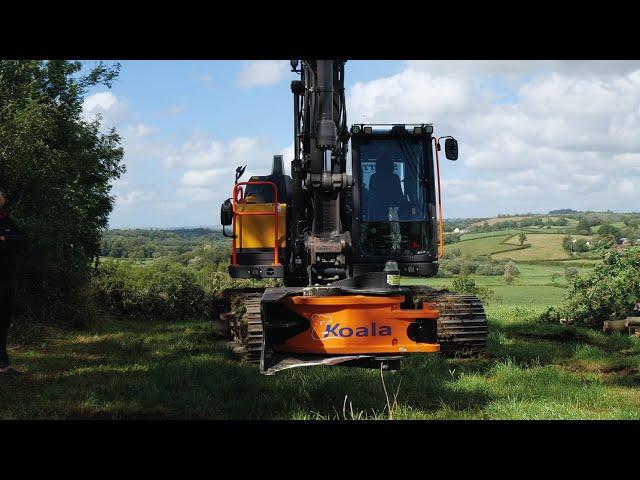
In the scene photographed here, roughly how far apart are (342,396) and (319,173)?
2.87 metres

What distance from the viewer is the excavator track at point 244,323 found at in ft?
25.9

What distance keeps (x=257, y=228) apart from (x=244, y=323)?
158cm

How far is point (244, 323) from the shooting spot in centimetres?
859

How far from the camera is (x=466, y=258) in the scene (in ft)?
61.0

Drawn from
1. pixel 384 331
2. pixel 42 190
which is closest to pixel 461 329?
pixel 384 331

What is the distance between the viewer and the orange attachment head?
5.52 m

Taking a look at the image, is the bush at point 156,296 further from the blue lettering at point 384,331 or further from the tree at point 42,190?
the blue lettering at point 384,331

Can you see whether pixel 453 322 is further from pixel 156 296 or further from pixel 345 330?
pixel 156 296

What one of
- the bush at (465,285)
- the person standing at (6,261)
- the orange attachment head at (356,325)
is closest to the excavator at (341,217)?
the orange attachment head at (356,325)

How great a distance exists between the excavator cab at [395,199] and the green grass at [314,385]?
136 centimetres

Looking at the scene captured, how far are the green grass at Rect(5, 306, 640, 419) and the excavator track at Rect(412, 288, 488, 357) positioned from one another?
0.71ft

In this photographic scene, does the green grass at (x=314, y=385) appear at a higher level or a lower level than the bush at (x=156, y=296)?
lower
